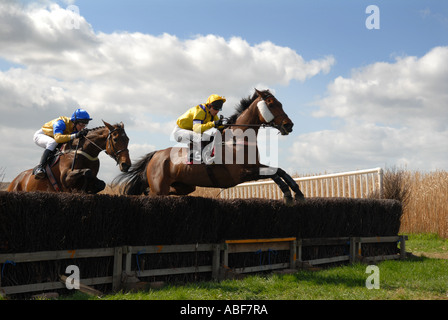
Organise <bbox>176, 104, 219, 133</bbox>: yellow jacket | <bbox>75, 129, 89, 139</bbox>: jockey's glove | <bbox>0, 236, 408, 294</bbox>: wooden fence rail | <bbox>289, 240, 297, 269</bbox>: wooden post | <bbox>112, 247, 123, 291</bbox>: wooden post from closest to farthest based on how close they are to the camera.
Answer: <bbox>0, 236, 408, 294</bbox>: wooden fence rail, <bbox>112, 247, 123, 291</bbox>: wooden post, <bbox>176, 104, 219, 133</bbox>: yellow jacket, <bbox>75, 129, 89, 139</bbox>: jockey's glove, <bbox>289, 240, 297, 269</bbox>: wooden post

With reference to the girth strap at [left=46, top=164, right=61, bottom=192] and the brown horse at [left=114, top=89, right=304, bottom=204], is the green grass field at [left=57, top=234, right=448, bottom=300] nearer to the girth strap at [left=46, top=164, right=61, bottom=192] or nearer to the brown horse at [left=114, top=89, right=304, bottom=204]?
the brown horse at [left=114, top=89, right=304, bottom=204]

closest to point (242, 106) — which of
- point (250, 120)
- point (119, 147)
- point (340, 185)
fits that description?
point (250, 120)

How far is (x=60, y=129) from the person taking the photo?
8.02 meters

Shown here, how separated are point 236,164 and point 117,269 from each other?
2.41 metres

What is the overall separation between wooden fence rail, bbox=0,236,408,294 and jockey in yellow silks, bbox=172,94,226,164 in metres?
1.44

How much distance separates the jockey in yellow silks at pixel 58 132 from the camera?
786 cm

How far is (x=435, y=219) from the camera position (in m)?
14.7

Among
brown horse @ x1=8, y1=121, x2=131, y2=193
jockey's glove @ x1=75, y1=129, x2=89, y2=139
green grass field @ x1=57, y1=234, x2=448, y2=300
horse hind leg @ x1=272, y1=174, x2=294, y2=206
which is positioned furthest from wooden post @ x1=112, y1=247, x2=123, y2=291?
jockey's glove @ x1=75, y1=129, x2=89, y2=139

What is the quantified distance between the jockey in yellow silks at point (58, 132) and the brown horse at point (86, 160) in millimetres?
155

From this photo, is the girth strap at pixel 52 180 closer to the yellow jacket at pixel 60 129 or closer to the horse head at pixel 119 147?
the yellow jacket at pixel 60 129

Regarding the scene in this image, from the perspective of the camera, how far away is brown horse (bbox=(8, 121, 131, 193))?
7473 mm

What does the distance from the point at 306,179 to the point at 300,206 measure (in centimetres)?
630

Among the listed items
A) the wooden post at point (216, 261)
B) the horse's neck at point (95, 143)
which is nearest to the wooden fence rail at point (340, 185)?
the wooden post at point (216, 261)

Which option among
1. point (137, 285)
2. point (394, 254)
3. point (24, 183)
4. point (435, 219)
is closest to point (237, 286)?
point (137, 285)
